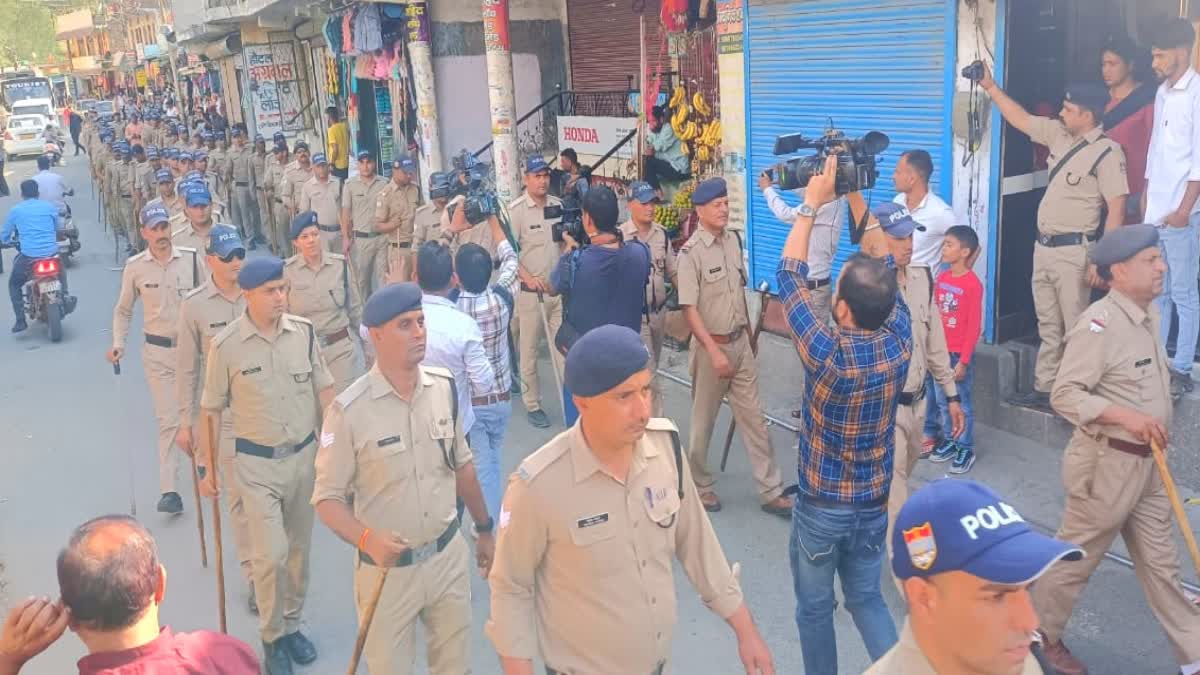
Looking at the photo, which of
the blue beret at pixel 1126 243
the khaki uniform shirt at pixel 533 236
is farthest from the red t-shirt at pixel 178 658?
the khaki uniform shirt at pixel 533 236

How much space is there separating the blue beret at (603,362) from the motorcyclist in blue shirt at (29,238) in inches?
460

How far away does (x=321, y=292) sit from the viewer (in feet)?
23.8

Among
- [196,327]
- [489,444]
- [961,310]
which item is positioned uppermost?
[196,327]

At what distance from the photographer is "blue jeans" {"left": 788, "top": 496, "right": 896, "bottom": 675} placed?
389 centimetres

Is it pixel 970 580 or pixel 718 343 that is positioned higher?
pixel 970 580

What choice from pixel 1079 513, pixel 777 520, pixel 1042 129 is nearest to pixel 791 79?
pixel 1042 129

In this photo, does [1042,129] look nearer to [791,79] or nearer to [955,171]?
[955,171]

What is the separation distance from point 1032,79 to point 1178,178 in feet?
4.56

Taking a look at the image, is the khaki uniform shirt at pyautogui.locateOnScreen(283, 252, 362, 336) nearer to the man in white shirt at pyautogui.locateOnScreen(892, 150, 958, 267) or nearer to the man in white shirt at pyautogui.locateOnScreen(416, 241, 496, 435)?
the man in white shirt at pyautogui.locateOnScreen(416, 241, 496, 435)

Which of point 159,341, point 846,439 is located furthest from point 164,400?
point 846,439

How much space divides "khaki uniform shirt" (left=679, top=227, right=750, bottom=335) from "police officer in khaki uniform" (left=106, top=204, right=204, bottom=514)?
146 inches

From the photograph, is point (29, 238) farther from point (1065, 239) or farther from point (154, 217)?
point (1065, 239)

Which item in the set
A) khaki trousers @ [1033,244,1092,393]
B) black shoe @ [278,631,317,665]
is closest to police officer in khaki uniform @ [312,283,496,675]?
black shoe @ [278,631,317,665]

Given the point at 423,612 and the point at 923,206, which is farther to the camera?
the point at 923,206
